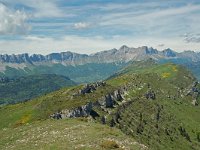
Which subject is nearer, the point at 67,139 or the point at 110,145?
the point at 110,145

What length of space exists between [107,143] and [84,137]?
726 centimetres

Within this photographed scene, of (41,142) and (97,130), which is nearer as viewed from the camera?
(41,142)

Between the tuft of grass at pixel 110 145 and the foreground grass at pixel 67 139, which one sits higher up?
the tuft of grass at pixel 110 145

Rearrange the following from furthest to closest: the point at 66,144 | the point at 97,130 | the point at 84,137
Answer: the point at 97,130 → the point at 84,137 → the point at 66,144

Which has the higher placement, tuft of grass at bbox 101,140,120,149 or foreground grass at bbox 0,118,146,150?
tuft of grass at bbox 101,140,120,149

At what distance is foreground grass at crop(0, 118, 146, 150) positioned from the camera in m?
55.4

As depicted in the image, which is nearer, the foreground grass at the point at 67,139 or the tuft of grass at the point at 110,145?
the tuft of grass at the point at 110,145

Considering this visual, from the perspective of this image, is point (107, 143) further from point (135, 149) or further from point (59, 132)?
point (59, 132)

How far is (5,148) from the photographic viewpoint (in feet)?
206

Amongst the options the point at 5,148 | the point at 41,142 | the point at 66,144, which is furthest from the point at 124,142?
the point at 5,148

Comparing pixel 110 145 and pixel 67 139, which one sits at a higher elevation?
pixel 110 145

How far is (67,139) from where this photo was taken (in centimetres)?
6025

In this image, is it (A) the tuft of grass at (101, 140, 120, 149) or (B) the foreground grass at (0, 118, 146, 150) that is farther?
(B) the foreground grass at (0, 118, 146, 150)

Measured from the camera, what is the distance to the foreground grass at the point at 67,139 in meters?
55.4
